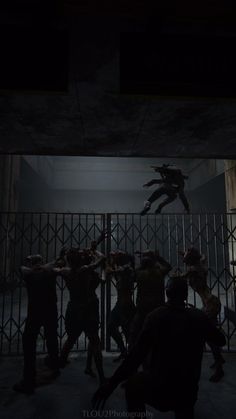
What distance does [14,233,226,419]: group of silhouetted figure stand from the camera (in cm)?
252

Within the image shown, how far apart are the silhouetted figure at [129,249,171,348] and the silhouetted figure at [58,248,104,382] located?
64cm

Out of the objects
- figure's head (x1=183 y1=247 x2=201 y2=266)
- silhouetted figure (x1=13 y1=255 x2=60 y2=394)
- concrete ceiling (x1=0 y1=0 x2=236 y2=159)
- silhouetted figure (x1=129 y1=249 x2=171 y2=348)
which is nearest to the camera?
concrete ceiling (x1=0 y1=0 x2=236 y2=159)

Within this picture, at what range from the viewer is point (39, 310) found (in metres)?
4.91

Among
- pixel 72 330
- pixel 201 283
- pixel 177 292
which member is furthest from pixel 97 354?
pixel 177 292

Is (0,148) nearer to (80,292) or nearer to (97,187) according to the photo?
(80,292)

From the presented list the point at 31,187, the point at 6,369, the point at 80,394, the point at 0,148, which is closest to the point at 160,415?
the point at 80,394

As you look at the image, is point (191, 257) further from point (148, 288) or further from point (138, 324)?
point (138, 324)

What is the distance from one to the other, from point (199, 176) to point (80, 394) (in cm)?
1809

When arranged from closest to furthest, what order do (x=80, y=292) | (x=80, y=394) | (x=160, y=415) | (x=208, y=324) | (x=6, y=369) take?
(x=208, y=324) → (x=160, y=415) → (x=80, y=394) → (x=80, y=292) → (x=6, y=369)

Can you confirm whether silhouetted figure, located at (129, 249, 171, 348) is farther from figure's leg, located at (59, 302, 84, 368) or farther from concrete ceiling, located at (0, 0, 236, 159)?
concrete ceiling, located at (0, 0, 236, 159)

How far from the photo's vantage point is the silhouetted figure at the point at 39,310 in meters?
4.73

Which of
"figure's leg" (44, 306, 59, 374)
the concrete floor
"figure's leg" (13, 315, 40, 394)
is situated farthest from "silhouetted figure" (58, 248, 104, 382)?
"figure's leg" (13, 315, 40, 394)

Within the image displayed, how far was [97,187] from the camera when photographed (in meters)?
24.1

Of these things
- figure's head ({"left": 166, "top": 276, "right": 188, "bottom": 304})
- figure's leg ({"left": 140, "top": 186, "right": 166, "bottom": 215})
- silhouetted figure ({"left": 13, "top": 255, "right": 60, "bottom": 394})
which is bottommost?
silhouetted figure ({"left": 13, "top": 255, "right": 60, "bottom": 394})
